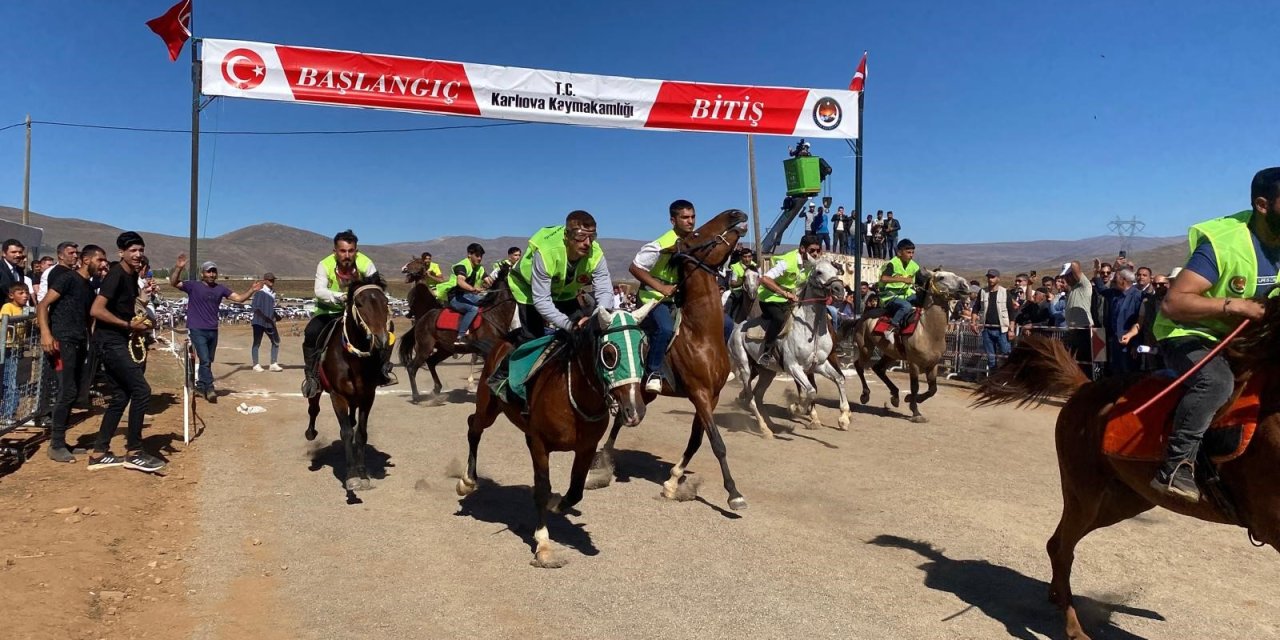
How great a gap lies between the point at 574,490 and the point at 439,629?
1627 mm

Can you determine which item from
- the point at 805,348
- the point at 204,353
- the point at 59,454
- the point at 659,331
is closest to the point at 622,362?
the point at 659,331

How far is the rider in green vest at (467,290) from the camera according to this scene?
1255 centimetres

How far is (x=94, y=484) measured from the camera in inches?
286

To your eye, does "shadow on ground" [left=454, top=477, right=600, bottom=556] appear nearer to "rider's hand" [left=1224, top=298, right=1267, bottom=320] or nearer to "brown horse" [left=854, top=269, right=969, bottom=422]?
"rider's hand" [left=1224, top=298, right=1267, bottom=320]

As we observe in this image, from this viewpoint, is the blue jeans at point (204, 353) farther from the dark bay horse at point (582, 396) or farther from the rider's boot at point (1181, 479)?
the rider's boot at point (1181, 479)

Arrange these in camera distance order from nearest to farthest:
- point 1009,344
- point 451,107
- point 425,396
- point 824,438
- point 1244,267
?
point 1244,267 < point 824,438 < point 425,396 < point 451,107 < point 1009,344

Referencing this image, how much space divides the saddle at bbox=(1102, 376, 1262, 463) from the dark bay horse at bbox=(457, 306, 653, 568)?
278 centimetres

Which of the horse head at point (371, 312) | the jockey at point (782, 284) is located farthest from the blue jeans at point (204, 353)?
the jockey at point (782, 284)

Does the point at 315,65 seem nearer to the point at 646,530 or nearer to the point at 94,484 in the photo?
the point at 94,484

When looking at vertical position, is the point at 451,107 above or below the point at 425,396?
above

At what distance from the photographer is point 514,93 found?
601 inches

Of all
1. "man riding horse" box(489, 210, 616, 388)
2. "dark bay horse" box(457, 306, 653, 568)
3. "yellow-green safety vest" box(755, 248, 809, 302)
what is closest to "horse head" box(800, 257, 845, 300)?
"yellow-green safety vest" box(755, 248, 809, 302)

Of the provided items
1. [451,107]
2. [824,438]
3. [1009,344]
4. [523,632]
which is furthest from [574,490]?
[1009,344]

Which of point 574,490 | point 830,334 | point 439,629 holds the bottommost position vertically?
point 439,629
